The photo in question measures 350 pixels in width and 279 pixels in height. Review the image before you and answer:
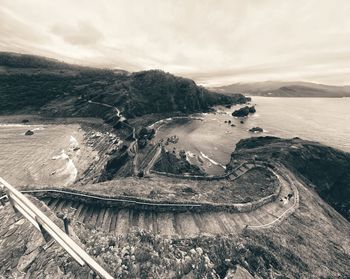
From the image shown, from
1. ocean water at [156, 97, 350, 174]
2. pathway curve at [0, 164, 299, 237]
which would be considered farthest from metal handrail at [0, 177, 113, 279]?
ocean water at [156, 97, 350, 174]

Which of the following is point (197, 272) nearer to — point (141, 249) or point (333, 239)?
point (141, 249)

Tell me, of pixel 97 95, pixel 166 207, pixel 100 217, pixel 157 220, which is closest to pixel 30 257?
pixel 100 217

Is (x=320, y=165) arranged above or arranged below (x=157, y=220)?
below

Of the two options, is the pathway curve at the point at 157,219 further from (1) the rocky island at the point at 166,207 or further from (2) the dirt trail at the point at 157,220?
(1) the rocky island at the point at 166,207

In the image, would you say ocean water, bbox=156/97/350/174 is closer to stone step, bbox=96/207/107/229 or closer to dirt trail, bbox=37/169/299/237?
dirt trail, bbox=37/169/299/237

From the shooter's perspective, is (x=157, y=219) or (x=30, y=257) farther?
(x=157, y=219)

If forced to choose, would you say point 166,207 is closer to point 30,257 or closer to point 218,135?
point 30,257

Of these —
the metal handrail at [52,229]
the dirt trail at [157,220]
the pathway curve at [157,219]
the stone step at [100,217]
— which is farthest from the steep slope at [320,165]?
the metal handrail at [52,229]
